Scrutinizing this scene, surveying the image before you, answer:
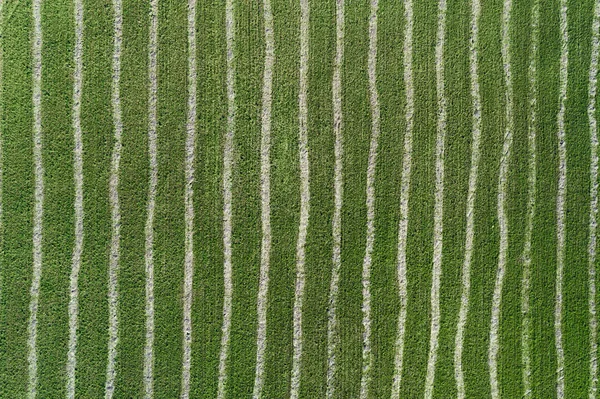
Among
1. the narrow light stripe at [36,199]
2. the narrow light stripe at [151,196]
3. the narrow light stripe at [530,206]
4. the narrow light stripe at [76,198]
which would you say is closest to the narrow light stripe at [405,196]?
the narrow light stripe at [530,206]

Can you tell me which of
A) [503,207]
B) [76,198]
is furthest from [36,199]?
[503,207]

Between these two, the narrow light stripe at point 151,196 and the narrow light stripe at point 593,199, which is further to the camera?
the narrow light stripe at point 593,199

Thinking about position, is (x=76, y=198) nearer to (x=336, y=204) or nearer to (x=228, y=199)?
(x=228, y=199)

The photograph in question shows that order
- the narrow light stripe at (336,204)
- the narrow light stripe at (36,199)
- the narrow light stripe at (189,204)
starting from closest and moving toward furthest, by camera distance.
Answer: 1. the narrow light stripe at (36,199)
2. the narrow light stripe at (189,204)
3. the narrow light stripe at (336,204)

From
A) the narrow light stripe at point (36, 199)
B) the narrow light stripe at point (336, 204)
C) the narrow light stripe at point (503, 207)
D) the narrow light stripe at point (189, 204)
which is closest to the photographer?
the narrow light stripe at point (36, 199)

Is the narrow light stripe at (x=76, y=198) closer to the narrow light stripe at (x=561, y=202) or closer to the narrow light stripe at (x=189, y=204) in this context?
the narrow light stripe at (x=189, y=204)

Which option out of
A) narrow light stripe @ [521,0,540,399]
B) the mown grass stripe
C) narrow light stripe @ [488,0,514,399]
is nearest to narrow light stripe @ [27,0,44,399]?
the mown grass stripe
